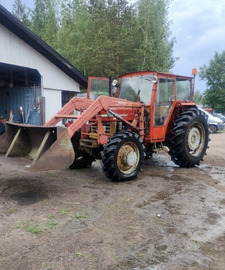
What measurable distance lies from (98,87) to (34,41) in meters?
4.06

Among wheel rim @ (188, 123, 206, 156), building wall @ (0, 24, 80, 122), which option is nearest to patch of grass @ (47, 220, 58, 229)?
wheel rim @ (188, 123, 206, 156)

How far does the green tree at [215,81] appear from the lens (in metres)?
30.2

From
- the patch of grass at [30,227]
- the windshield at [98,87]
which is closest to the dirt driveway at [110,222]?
the patch of grass at [30,227]

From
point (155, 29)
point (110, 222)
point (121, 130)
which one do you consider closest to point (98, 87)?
point (121, 130)

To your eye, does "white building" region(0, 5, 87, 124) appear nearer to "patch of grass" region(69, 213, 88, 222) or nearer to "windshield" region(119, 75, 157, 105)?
"windshield" region(119, 75, 157, 105)

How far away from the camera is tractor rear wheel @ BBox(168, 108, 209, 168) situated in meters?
6.52

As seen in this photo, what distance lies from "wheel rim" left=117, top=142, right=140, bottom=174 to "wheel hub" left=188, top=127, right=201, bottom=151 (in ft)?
6.37

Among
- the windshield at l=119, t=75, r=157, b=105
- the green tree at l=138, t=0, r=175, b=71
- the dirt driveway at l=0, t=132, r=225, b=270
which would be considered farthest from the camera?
the green tree at l=138, t=0, r=175, b=71

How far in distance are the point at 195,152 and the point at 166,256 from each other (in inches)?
185

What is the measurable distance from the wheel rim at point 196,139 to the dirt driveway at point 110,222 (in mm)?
1225

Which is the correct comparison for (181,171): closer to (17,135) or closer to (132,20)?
(17,135)

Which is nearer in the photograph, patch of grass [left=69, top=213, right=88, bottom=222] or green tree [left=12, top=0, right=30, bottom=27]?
patch of grass [left=69, top=213, right=88, bottom=222]

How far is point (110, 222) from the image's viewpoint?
360cm

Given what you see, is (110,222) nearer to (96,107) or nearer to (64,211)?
(64,211)
